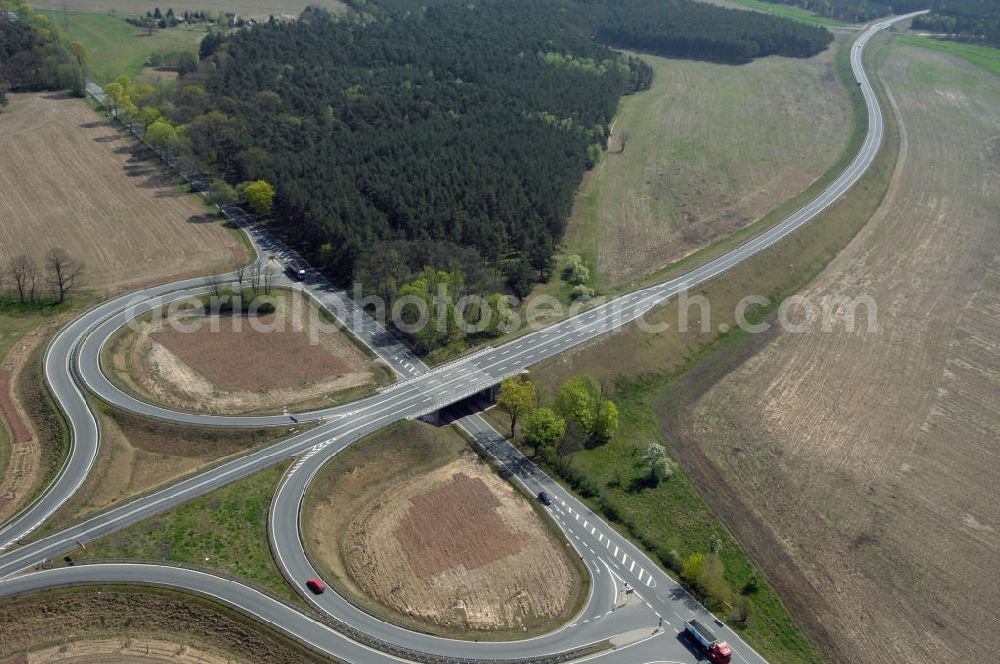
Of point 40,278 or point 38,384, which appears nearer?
point 38,384

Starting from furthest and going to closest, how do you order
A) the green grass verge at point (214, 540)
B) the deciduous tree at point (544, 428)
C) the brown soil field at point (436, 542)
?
the deciduous tree at point (544, 428)
the brown soil field at point (436, 542)
the green grass verge at point (214, 540)

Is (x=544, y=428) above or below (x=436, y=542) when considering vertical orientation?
above

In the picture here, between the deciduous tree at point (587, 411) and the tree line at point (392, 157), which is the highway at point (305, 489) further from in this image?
the tree line at point (392, 157)

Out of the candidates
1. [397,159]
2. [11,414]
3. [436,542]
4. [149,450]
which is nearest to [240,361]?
[149,450]

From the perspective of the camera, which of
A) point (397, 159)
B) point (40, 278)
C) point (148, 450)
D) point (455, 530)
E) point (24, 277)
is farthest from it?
point (397, 159)

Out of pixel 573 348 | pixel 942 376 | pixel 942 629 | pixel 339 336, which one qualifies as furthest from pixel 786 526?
pixel 339 336

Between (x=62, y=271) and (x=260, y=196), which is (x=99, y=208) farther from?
(x=260, y=196)

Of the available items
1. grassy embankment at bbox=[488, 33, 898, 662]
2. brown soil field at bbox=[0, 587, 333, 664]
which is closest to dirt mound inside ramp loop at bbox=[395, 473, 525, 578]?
grassy embankment at bbox=[488, 33, 898, 662]

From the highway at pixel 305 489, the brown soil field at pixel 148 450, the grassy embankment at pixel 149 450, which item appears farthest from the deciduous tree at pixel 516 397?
the brown soil field at pixel 148 450
